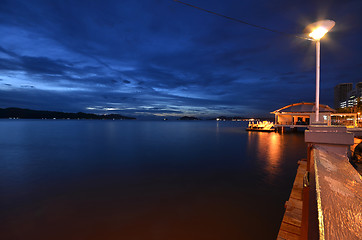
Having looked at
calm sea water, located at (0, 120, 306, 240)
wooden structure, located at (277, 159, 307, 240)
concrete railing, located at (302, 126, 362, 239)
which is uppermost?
concrete railing, located at (302, 126, 362, 239)

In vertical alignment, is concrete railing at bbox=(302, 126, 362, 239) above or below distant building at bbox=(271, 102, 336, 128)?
below

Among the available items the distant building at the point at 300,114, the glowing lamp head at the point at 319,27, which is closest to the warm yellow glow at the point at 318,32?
the glowing lamp head at the point at 319,27

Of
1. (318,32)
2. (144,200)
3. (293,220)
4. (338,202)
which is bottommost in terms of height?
(144,200)

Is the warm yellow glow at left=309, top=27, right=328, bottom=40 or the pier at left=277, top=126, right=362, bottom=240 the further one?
the warm yellow glow at left=309, top=27, right=328, bottom=40

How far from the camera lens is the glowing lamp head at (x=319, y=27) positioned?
4650mm

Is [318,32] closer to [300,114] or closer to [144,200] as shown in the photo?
[144,200]

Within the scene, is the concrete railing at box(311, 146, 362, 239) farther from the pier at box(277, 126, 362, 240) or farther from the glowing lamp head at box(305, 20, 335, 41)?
the glowing lamp head at box(305, 20, 335, 41)

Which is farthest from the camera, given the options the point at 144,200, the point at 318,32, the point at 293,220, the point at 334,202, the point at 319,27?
the point at 144,200

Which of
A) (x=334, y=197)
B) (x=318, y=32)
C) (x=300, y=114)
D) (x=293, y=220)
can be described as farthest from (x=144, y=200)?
(x=300, y=114)

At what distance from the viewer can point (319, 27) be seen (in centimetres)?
474

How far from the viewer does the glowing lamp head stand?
4.65 meters

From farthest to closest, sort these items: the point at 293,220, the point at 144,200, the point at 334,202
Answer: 1. the point at 144,200
2. the point at 293,220
3. the point at 334,202

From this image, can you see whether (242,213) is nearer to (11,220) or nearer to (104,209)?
(104,209)

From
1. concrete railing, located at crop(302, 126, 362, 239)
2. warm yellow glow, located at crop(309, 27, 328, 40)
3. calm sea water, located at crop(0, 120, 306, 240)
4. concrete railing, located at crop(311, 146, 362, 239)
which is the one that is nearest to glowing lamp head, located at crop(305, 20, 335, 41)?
warm yellow glow, located at crop(309, 27, 328, 40)
